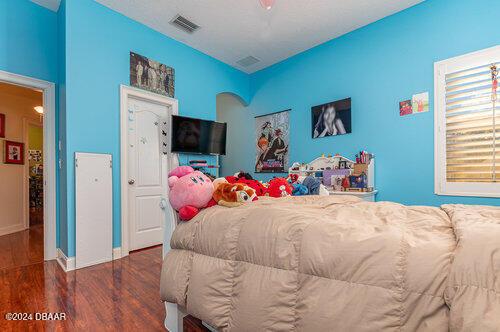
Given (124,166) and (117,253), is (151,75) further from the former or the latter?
(117,253)

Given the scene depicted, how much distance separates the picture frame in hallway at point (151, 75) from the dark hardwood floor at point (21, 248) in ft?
7.52

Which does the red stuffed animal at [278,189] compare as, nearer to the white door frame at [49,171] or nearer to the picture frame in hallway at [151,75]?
the picture frame in hallway at [151,75]

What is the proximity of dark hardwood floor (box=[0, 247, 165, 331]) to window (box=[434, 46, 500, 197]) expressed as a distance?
9.90ft

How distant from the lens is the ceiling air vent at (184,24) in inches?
125

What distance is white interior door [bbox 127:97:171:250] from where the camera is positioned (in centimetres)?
324

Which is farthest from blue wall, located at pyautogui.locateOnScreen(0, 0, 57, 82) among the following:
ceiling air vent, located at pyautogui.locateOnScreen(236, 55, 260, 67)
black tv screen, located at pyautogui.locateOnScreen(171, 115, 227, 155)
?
ceiling air vent, located at pyautogui.locateOnScreen(236, 55, 260, 67)

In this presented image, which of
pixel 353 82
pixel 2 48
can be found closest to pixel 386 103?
pixel 353 82

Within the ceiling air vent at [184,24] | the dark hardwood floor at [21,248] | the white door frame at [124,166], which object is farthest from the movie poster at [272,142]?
the dark hardwood floor at [21,248]

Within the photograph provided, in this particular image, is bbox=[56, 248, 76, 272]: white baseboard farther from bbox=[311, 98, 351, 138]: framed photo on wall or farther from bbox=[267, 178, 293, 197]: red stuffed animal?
bbox=[311, 98, 351, 138]: framed photo on wall

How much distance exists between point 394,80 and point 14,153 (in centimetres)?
584

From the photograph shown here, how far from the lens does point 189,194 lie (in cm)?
144

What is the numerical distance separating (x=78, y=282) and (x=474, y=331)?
268 centimetres

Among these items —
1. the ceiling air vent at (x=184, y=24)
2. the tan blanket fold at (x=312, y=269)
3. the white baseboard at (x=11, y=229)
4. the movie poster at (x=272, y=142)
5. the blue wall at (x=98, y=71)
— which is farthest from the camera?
the movie poster at (x=272, y=142)

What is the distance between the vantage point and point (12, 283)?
2.18m
